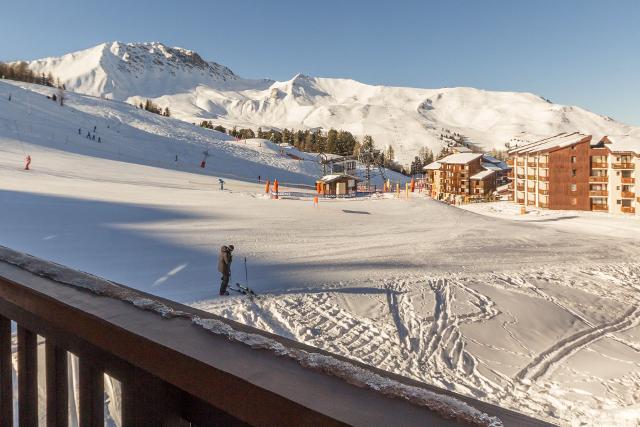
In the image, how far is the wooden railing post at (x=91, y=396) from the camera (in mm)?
1057

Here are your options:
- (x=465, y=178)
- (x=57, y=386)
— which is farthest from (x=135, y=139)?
(x=57, y=386)

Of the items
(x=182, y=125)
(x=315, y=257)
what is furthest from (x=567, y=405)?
(x=182, y=125)

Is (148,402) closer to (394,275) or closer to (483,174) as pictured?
(394,275)

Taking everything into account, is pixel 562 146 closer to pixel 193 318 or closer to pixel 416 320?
pixel 416 320

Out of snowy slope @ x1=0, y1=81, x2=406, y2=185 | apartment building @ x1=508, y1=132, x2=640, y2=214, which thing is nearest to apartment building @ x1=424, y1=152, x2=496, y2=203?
apartment building @ x1=508, y1=132, x2=640, y2=214

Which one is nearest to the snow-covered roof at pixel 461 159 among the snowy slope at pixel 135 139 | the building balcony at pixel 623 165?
the snowy slope at pixel 135 139

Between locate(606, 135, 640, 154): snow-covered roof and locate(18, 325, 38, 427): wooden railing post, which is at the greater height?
locate(606, 135, 640, 154): snow-covered roof

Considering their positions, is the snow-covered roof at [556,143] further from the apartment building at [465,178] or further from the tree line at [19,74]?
the tree line at [19,74]

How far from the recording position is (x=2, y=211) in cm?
1525

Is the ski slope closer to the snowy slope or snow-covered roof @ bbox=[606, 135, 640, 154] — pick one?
snow-covered roof @ bbox=[606, 135, 640, 154]

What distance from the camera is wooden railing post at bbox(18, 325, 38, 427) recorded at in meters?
1.28

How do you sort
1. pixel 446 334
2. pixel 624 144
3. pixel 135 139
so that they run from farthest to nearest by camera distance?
pixel 135 139 < pixel 624 144 < pixel 446 334

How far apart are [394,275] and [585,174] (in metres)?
33.2

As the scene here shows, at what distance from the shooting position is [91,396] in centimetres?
106
